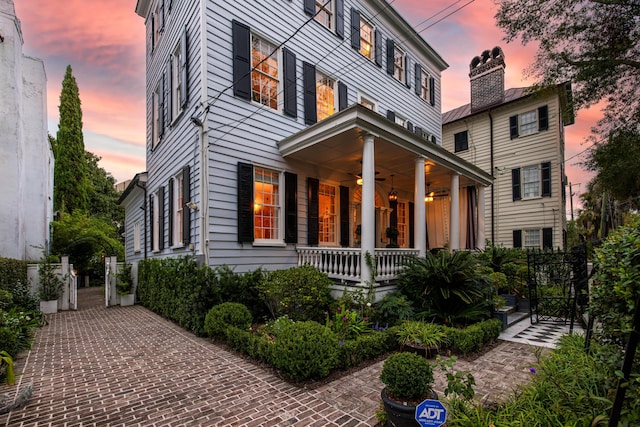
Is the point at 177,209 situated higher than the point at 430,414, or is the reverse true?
the point at 177,209

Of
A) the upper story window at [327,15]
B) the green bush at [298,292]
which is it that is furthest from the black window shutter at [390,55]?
the green bush at [298,292]

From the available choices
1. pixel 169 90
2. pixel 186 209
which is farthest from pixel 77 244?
pixel 186 209

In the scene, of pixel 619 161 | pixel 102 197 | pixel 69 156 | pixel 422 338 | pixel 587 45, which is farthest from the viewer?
pixel 102 197

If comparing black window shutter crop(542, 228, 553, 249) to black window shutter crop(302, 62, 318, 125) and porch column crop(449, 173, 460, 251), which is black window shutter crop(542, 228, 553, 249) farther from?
black window shutter crop(302, 62, 318, 125)

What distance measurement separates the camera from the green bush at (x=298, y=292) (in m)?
5.61

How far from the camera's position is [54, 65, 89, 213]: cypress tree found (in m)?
18.0

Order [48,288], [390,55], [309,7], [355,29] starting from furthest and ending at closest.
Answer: [390,55], [355,29], [309,7], [48,288]

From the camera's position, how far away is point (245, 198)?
22.1ft

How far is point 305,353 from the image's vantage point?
3.70 meters

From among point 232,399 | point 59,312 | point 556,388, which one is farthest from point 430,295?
point 59,312

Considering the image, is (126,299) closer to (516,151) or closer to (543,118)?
(516,151)

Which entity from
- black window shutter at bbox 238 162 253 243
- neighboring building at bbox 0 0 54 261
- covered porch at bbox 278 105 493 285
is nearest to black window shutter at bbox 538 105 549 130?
covered porch at bbox 278 105 493 285

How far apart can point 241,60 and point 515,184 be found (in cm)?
1308

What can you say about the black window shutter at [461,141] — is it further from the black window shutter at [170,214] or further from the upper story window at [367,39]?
the black window shutter at [170,214]
